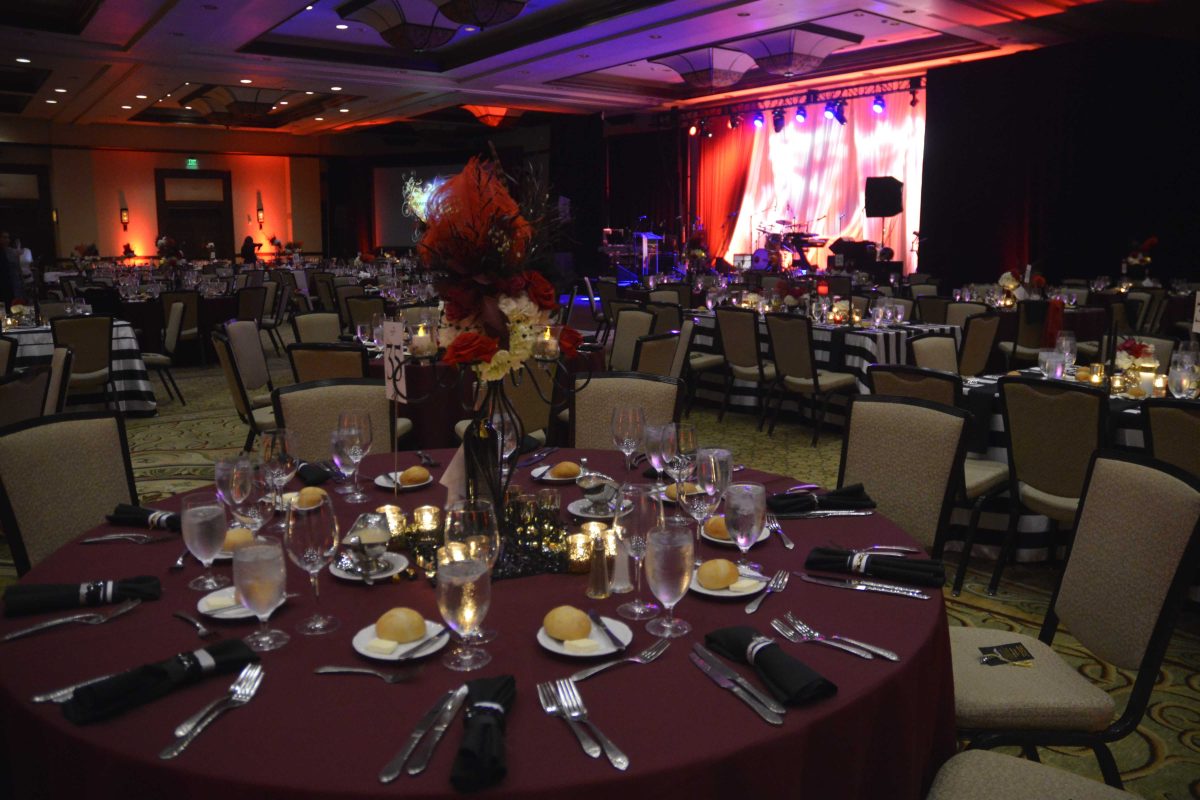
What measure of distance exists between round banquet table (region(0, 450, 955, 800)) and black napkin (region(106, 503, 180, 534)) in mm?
324

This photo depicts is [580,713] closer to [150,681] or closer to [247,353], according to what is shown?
[150,681]

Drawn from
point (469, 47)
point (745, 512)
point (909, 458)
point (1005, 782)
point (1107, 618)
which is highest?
point (469, 47)

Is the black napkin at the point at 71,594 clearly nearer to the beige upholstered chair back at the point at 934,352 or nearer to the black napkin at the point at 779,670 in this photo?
the black napkin at the point at 779,670

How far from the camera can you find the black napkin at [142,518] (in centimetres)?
220

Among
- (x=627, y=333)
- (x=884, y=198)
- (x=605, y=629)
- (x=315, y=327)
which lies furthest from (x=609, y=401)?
(x=884, y=198)

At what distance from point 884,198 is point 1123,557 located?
480 inches

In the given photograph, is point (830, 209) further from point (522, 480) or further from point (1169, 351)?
point (522, 480)

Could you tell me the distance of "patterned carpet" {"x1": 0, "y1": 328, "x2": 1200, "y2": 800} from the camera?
8.73ft

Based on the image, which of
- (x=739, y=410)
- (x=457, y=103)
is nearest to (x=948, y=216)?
(x=739, y=410)

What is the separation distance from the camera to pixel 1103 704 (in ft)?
6.64

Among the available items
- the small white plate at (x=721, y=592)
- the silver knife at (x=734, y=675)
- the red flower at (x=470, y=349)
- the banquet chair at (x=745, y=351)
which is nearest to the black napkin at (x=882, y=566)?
the small white plate at (x=721, y=592)

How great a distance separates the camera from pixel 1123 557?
6.84 feet

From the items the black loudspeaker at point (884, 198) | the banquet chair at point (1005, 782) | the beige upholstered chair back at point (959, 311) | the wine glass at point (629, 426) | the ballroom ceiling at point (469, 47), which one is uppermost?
the ballroom ceiling at point (469, 47)

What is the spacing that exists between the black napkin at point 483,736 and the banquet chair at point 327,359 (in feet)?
12.5
